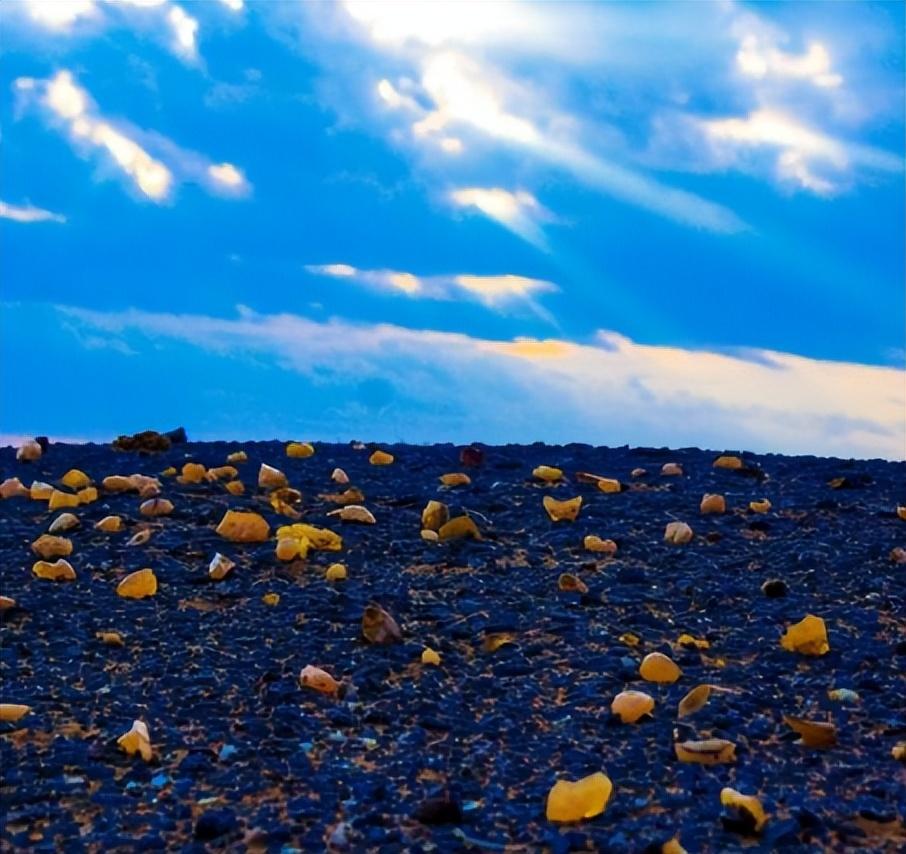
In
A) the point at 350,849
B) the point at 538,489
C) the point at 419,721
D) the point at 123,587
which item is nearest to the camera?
the point at 350,849

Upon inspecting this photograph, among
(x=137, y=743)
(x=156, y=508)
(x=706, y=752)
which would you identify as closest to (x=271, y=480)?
(x=156, y=508)

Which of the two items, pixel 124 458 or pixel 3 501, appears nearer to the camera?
pixel 3 501

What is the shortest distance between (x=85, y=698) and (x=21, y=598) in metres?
1.01

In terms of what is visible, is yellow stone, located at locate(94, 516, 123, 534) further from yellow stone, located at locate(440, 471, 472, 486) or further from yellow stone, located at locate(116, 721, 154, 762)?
yellow stone, located at locate(116, 721, 154, 762)

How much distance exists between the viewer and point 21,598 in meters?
5.12

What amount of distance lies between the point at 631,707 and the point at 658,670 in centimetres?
33

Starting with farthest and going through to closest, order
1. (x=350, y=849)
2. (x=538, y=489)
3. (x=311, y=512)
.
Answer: (x=538, y=489)
(x=311, y=512)
(x=350, y=849)

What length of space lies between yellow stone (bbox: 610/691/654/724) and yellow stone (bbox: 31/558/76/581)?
8.09 feet

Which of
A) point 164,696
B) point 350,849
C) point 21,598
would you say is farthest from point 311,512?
point 350,849

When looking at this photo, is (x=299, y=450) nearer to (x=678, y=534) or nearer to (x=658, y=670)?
(x=678, y=534)

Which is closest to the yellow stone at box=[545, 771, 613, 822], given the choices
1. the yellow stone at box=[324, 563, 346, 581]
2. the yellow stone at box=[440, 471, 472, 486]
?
the yellow stone at box=[324, 563, 346, 581]

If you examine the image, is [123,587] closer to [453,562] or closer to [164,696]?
[164,696]

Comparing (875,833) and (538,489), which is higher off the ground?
(538,489)

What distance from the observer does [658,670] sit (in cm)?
435
